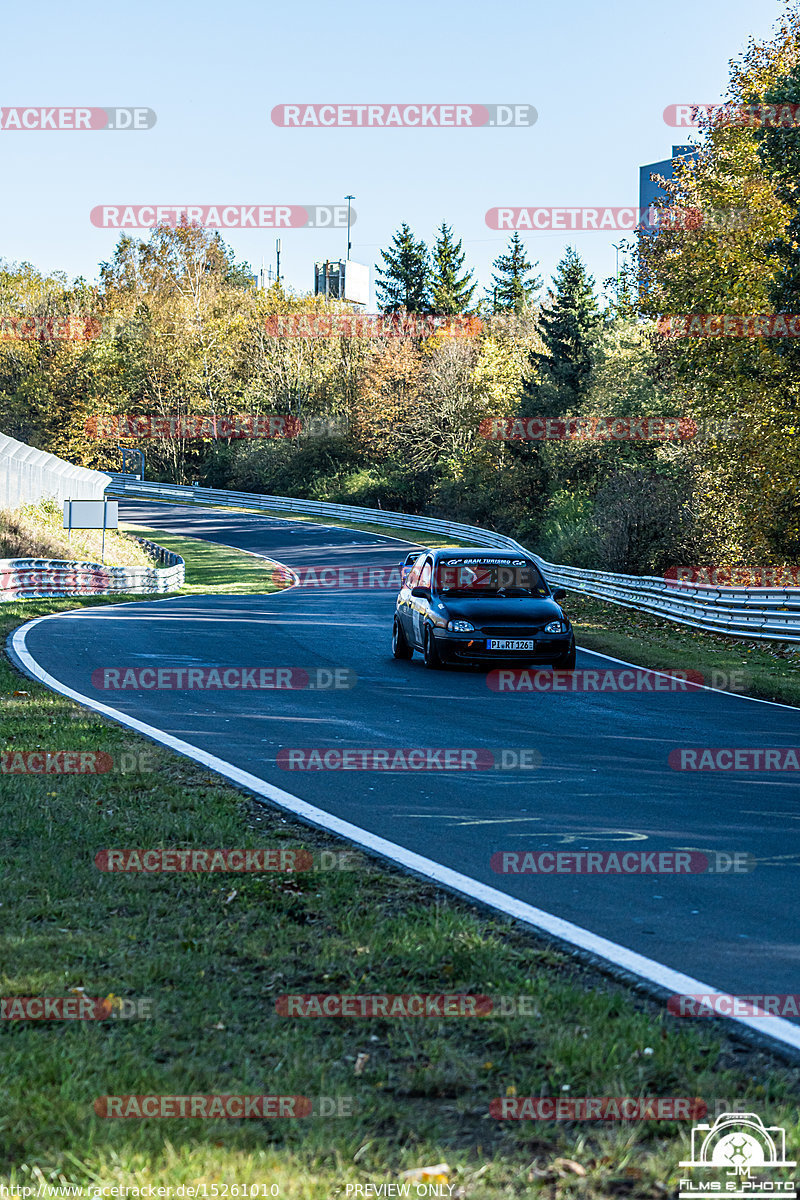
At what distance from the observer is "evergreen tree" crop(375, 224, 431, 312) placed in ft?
292

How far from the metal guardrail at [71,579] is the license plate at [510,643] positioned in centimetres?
1358

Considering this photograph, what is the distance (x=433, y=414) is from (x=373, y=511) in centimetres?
664

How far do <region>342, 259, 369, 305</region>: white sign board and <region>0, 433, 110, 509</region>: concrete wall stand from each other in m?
53.7

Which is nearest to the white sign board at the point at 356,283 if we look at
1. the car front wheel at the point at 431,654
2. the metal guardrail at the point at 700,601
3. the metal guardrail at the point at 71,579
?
the metal guardrail at the point at 700,601

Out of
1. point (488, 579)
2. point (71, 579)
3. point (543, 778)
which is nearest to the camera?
point (543, 778)

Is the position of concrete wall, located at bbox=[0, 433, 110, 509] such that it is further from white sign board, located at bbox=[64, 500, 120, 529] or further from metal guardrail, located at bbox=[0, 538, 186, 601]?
metal guardrail, located at bbox=[0, 538, 186, 601]

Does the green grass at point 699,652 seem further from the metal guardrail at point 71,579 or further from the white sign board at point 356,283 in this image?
the white sign board at point 356,283

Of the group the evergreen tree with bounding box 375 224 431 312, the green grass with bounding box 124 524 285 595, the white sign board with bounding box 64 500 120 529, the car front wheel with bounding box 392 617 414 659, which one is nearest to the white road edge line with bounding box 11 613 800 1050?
the car front wheel with bounding box 392 617 414 659

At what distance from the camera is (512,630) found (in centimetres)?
1633

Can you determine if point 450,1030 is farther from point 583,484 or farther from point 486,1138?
point 583,484

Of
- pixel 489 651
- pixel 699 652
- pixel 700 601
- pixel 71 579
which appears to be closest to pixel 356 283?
pixel 71 579

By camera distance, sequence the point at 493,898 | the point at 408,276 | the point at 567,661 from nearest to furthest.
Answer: the point at 493,898 → the point at 567,661 → the point at 408,276

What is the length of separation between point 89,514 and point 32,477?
3688 millimetres

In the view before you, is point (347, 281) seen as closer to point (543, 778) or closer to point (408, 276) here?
point (408, 276)
